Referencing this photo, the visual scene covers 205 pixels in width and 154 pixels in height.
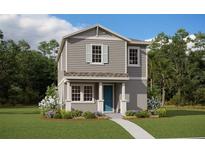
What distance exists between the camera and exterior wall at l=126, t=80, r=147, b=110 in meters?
22.4

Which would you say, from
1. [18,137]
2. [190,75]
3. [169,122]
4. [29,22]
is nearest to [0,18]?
[29,22]

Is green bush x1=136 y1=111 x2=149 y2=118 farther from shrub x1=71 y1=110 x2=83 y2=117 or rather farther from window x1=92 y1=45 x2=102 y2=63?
window x1=92 y1=45 x2=102 y2=63

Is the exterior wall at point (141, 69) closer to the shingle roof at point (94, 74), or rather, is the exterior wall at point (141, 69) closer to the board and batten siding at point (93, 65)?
the board and batten siding at point (93, 65)

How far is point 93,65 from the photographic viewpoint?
835 inches

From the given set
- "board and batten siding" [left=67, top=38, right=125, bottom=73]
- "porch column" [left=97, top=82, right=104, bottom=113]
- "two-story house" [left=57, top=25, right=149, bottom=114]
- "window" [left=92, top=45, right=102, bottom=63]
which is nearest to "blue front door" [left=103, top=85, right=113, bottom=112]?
"two-story house" [left=57, top=25, right=149, bottom=114]

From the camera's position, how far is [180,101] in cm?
3450

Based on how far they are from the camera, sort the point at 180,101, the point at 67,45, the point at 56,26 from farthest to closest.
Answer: the point at 180,101 < the point at 67,45 < the point at 56,26

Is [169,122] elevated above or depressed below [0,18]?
below

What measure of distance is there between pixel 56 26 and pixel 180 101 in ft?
61.5

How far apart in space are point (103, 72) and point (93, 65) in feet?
2.37

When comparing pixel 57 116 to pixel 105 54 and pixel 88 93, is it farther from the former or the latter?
pixel 105 54

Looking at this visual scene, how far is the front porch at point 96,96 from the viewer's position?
68.7 ft
